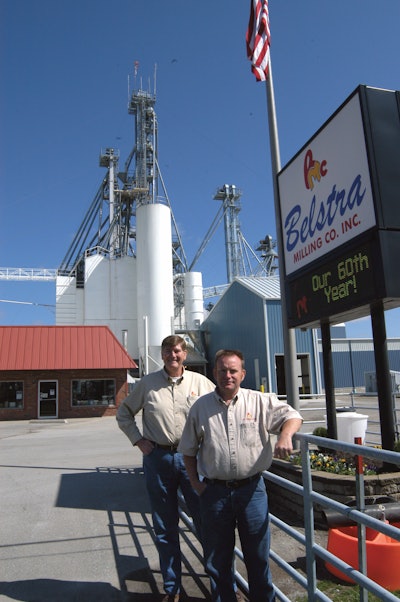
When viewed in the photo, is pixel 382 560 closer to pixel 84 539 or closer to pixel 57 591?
pixel 57 591

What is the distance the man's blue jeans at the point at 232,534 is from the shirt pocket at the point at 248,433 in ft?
0.84

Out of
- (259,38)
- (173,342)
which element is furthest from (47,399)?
(173,342)

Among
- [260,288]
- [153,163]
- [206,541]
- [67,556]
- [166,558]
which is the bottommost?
[67,556]

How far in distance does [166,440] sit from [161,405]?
29cm

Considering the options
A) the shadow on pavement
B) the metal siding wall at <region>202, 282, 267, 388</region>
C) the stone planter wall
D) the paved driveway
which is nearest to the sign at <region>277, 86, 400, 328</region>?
the stone planter wall

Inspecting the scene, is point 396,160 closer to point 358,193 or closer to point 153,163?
point 358,193

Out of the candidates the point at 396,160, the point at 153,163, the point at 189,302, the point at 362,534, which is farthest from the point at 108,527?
the point at 153,163

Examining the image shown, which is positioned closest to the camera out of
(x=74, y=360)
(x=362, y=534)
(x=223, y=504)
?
(x=362, y=534)

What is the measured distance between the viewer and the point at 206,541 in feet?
10.5

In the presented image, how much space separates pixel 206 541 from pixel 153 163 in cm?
4504

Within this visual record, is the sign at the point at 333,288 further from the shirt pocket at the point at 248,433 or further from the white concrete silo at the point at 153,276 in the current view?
the white concrete silo at the point at 153,276

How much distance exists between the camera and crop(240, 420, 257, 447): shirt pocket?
3176mm

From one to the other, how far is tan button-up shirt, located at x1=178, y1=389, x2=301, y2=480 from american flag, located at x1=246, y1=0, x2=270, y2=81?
300 inches

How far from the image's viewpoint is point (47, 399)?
85.3 ft
